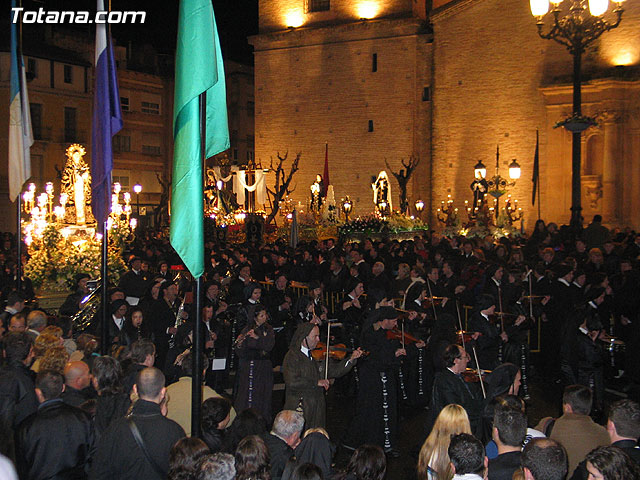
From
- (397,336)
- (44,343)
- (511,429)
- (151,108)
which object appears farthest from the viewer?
(151,108)

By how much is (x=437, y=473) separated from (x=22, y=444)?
3002mm

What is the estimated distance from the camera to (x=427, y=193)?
35156mm

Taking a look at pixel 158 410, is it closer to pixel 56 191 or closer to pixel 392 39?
pixel 392 39

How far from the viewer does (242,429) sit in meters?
5.83

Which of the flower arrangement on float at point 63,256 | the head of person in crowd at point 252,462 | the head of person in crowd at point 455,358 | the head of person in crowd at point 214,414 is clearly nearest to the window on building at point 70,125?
the flower arrangement on float at point 63,256

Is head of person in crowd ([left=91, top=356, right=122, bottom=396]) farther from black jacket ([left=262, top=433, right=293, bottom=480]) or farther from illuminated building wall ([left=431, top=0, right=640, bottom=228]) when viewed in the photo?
illuminated building wall ([left=431, top=0, right=640, bottom=228])

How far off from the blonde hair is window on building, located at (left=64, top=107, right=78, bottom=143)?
43698 millimetres

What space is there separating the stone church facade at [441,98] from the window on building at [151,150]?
14.3m

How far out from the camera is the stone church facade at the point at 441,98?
93.2 feet

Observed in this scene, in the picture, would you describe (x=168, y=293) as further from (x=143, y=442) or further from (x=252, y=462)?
(x=252, y=462)

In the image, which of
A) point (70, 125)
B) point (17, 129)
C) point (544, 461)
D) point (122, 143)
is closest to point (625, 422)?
point (544, 461)

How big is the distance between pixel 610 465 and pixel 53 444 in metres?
3.73

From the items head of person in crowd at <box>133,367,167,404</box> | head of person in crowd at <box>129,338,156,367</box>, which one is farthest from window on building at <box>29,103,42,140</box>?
head of person in crowd at <box>133,367,167,404</box>

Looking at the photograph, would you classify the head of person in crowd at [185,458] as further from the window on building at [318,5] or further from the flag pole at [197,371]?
the window on building at [318,5]
